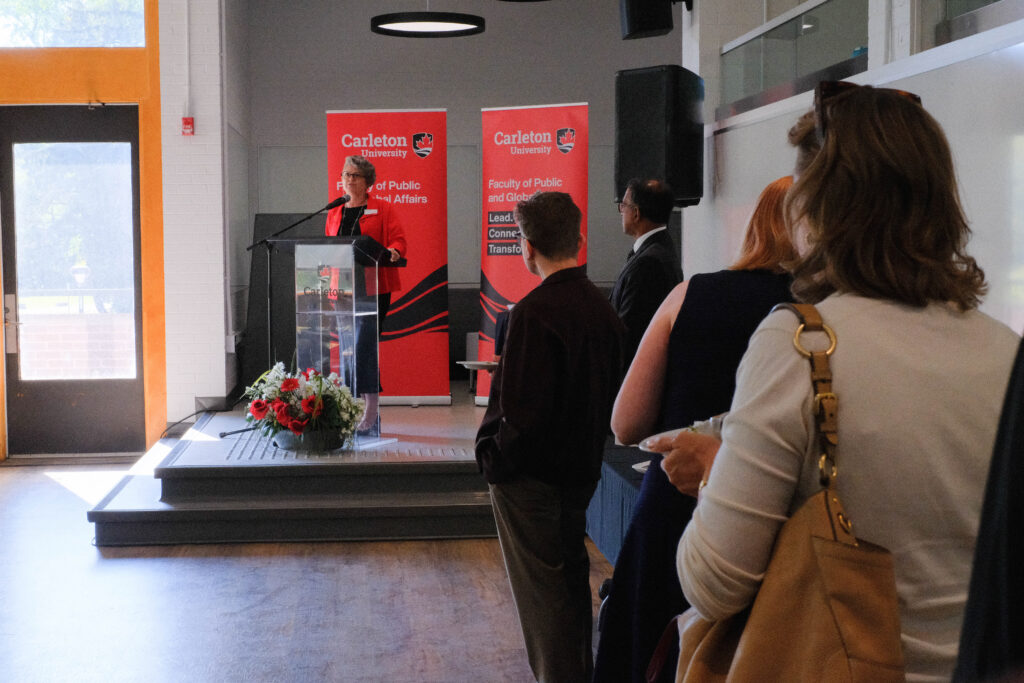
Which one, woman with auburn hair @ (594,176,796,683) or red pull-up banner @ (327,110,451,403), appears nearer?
woman with auburn hair @ (594,176,796,683)

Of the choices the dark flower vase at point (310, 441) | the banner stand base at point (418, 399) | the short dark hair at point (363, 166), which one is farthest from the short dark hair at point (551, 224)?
the banner stand base at point (418, 399)

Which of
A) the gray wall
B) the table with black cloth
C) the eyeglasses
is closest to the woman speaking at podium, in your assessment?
the table with black cloth

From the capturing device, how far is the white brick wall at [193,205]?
738 centimetres

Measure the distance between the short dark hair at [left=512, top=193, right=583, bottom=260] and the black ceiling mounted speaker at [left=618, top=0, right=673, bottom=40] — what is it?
3.48 metres

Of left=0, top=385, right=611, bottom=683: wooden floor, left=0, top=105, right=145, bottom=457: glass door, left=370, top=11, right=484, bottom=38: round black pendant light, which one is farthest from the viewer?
left=0, top=105, right=145, bottom=457: glass door

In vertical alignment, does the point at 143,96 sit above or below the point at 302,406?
above

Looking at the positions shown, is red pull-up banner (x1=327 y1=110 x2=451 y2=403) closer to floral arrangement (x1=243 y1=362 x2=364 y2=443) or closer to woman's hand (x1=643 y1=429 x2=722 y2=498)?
floral arrangement (x1=243 y1=362 x2=364 y2=443)

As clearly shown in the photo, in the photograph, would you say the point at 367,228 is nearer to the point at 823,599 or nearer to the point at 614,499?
the point at 614,499

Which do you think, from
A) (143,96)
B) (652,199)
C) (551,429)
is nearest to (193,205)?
(143,96)

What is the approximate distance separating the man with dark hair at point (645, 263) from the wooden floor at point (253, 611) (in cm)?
131

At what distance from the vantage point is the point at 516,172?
7461 millimetres

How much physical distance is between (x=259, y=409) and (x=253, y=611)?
5.06 ft

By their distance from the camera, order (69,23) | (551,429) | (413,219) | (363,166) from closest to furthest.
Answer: (551,429) < (363,166) < (69,23) < (413,219)

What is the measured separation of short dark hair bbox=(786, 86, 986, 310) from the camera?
1033 mm
